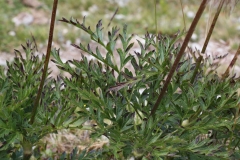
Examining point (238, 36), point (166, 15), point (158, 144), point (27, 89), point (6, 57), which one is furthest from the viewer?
point (166, 15)

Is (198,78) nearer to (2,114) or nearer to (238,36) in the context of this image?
(2,114)

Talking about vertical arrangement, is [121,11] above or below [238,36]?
above

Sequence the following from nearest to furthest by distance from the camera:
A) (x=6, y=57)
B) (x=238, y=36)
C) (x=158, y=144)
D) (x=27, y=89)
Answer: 1. (x=158, y=144)
2. (x=27, y=89)
3. (x=6, y=57)
4. (x=238, y=36)

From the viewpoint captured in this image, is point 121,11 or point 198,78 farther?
point 121,11

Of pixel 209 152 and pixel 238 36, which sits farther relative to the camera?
pixel 238 36

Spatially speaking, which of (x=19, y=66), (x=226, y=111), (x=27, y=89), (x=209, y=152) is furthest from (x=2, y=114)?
(x=226, y=111)

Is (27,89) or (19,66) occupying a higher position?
(19,66)

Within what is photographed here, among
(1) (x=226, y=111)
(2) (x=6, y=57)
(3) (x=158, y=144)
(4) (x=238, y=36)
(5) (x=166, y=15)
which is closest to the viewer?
(3) (x=158, y=144)

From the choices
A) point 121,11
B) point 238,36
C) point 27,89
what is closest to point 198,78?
point 27,89

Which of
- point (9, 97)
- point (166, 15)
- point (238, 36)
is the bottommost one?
point (9, 97)
